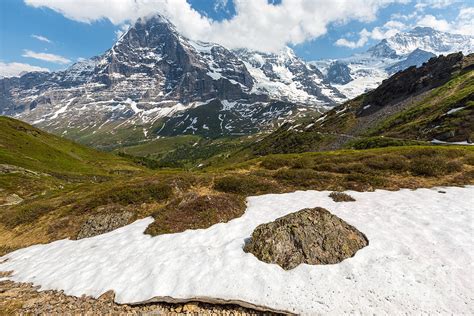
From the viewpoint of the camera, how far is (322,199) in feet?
78.4

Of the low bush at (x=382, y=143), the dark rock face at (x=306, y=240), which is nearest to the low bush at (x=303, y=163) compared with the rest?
the dark rock face at (x=306, y=240)

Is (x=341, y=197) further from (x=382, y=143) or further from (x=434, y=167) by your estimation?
(x=382, y=143)

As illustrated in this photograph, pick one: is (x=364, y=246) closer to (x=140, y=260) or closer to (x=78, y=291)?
(x=140, y=260)

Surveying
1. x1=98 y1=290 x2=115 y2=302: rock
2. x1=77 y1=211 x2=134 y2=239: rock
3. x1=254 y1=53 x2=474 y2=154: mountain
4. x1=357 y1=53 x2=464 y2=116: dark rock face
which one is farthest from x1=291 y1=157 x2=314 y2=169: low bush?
x1=357 y1=53 x2=464 y2=116: dark rock face

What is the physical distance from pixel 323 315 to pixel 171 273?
8.28 meters

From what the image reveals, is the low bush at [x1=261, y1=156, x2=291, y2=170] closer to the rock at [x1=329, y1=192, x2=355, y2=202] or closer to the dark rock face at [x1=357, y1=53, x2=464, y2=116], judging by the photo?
the rock at [x1=329, y1=192, x2=355, y2=202]

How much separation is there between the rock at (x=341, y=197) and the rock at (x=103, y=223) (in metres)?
20.1

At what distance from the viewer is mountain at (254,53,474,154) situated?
83.1 metres

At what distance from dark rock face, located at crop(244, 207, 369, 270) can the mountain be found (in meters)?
72.4

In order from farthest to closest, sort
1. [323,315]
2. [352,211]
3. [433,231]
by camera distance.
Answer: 1. [352,211]
2. [433,231]
3. [323,315]

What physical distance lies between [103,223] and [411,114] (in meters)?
129

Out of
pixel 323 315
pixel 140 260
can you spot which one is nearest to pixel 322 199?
pixel 323 315

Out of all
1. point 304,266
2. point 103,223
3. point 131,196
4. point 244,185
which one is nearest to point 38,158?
point 131,196

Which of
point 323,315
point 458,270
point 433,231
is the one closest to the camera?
point 323,315
